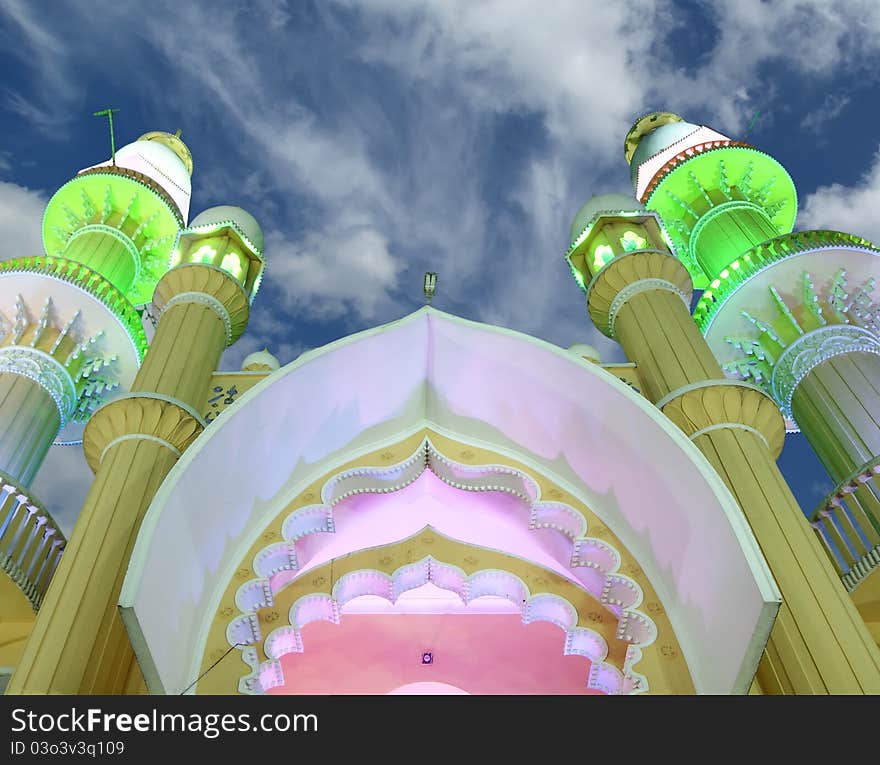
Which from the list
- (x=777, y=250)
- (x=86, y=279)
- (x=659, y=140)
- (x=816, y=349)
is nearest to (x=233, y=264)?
(x=86, y=279)

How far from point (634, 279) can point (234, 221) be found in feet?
13.4

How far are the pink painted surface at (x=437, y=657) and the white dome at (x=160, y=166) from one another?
6517 mm

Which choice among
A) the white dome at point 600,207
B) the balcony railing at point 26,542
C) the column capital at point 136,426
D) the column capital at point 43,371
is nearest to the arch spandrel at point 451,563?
the column capital at point 136,426

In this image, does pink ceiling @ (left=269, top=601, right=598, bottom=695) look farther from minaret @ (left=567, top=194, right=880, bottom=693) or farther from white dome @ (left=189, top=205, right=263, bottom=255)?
white dome @ (left=189, top=205, right=263, bottom=255)

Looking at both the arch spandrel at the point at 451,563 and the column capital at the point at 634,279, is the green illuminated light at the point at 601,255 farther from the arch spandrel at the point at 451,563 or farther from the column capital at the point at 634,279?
the arch spandrel at the point at 451,563

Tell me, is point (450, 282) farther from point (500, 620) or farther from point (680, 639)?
point (680, 639)

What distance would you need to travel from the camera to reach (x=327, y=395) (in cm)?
642

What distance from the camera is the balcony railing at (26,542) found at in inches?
246

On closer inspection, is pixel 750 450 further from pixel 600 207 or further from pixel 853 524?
pixel 600 207

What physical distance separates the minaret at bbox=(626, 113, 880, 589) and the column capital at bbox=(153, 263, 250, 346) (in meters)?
4.82

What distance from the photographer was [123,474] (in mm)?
5738

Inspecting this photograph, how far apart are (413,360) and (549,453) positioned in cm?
127
